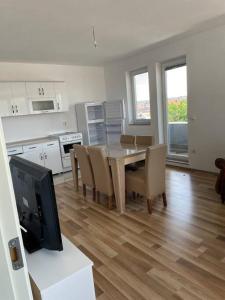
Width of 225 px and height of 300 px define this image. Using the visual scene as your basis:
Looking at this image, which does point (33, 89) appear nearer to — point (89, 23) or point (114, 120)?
point (114, 120)

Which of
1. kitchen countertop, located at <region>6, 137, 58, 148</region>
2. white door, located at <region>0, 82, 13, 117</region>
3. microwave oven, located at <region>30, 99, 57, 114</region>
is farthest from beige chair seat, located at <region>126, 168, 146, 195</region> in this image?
white door, located at <region>0, 82, 13, 117</region>

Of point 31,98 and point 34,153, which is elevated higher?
point 31,98

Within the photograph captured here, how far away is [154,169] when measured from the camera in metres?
2.87

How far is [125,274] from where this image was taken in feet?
6.35

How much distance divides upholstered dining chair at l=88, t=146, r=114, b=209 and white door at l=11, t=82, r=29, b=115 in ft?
8.09

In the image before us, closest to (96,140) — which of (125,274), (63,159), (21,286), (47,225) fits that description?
(63,159)

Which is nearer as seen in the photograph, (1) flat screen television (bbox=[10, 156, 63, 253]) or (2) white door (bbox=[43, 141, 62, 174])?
(1) flat screen television (bbox=[10, 156, 63, 253])

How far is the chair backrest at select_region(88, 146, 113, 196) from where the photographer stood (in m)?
3.03

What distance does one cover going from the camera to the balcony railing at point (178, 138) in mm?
4922

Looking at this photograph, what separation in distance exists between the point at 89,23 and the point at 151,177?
2.25 metres

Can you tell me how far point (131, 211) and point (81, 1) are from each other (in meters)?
2.59

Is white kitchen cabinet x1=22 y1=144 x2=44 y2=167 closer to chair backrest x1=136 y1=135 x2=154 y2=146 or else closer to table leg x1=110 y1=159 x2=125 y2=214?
chair backrest x1=136 y1=135 x2=154 y2=146

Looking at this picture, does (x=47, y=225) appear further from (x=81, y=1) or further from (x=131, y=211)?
(x=81, y=1)

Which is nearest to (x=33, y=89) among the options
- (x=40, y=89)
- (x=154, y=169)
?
(x=40, y=89)
